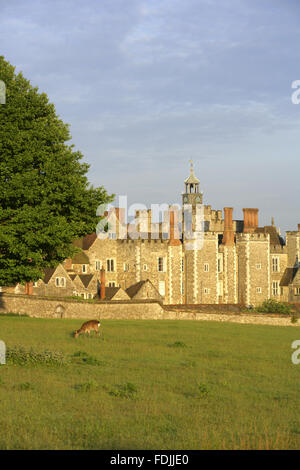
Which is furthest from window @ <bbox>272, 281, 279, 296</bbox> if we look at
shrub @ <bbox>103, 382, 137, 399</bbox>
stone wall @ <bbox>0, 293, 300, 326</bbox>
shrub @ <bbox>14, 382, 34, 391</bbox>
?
shrub @ <bbox>14, 382, 34, 391</bbox>

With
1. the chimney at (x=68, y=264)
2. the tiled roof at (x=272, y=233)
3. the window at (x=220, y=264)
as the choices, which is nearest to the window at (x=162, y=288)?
the window at (x=220, y=264)

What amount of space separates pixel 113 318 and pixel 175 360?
104 feet

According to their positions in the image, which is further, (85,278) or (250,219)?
(250,219)

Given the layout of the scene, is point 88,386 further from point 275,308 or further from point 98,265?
point 98,265

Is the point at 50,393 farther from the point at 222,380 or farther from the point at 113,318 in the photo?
the point at 113,318

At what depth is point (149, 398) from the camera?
17781 mm

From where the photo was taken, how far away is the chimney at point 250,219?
108 meters

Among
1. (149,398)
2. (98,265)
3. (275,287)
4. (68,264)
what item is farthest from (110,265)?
(149,398)

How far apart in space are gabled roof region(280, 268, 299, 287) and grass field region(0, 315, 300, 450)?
242 feet

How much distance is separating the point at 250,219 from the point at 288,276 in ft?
39.2

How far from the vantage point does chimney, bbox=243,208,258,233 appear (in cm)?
10781

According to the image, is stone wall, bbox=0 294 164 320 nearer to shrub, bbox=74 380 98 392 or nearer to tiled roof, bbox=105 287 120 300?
tiled roof, bbox=105 287 120 300

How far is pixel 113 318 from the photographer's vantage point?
58031mm

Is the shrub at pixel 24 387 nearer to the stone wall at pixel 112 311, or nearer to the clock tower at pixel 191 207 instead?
the stone wall at pixel 112 311
